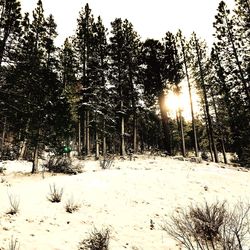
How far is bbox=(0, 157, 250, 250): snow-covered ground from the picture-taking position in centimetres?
694

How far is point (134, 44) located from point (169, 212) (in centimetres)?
2341

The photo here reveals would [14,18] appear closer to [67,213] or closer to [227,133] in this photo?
[67,213]

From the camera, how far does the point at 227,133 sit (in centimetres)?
3183

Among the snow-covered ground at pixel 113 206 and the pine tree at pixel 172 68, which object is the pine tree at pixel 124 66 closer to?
the pine tree at pixel 172 68

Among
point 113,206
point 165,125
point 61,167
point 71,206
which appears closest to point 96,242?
point 71,206

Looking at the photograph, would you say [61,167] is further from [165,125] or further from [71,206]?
[165,125]

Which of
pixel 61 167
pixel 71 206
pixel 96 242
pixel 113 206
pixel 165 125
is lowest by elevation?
pixel 96 242

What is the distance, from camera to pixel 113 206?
9375 millimetres

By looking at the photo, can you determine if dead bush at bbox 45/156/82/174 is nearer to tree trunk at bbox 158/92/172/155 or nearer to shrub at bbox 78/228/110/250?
shrub at bbox 78/228/110/250

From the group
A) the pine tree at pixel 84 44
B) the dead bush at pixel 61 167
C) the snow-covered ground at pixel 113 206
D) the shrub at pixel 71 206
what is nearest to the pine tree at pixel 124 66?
the pine tree at pixel 84 44

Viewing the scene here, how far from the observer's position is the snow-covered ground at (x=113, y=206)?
6938 mm

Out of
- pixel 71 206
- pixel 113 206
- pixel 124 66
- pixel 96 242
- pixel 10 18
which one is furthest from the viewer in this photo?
pixel 124 66

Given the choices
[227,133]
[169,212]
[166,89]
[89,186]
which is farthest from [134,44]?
[169,212]

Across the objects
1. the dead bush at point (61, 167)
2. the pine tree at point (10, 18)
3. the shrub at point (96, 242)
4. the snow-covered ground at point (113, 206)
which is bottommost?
the shrub at point (96, 242)
